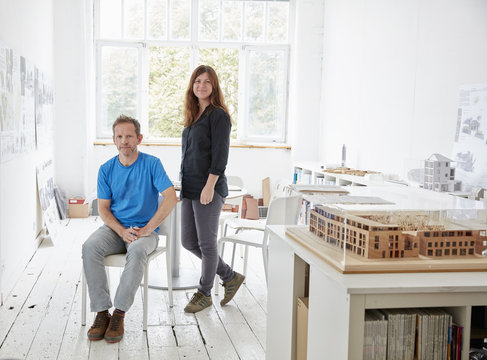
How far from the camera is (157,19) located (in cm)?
710

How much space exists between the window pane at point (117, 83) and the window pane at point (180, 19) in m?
0.60

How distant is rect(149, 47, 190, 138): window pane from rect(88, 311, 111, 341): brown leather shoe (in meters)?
4.54

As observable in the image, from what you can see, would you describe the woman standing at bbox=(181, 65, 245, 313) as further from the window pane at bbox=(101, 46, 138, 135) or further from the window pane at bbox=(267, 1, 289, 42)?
the window pane at bbox=(267, 1, 289, 42)

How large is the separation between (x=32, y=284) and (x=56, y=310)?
0.65m

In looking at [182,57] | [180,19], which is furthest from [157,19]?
[182,57]

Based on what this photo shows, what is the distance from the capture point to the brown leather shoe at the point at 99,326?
2838mm

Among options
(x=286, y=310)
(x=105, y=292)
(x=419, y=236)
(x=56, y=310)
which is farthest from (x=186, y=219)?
(x=419, y=236)

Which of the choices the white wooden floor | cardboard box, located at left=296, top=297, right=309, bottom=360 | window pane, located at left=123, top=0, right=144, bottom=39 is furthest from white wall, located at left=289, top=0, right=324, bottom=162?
cardboard box, located at left=296, top=297, right=309, bottom=360

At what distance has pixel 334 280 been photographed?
61.0 inches

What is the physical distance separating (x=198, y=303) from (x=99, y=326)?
0.65 meters

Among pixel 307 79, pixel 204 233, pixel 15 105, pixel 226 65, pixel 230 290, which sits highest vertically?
pixel 226 65

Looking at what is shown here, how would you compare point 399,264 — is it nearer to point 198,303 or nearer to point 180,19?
point 198,303

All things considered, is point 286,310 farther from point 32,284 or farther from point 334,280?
point 32,284

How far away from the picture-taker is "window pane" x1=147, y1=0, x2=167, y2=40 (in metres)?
7.06
